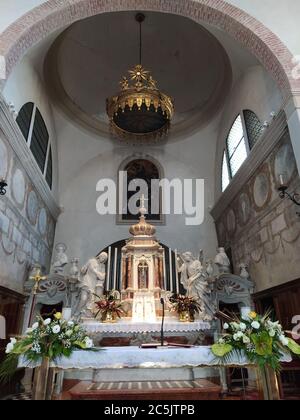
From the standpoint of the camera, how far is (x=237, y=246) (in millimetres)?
9148

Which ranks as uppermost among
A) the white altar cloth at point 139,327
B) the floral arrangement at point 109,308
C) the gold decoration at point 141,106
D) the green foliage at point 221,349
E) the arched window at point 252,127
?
the gold decoration at point 141,106

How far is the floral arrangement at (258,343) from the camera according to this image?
111 inches

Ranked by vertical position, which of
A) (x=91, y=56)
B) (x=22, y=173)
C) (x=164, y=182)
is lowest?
(x=22, y=173)

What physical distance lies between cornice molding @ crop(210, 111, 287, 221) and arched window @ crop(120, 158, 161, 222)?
2.55m

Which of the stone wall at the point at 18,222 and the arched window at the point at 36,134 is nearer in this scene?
the stone wall at the point at 18,222

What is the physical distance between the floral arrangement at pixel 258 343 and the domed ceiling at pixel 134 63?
29.5 feet

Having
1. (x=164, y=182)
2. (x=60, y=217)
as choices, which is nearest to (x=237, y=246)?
(x=164, y=182)

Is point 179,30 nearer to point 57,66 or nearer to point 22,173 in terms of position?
point 57,66

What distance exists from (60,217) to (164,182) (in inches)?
170

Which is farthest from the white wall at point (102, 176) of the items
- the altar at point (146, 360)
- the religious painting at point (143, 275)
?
the altar at point (146, 360)

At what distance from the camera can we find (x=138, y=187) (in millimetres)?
12188

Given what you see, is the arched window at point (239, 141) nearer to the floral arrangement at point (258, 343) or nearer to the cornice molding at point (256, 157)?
the cornice molding at point (256, 157)

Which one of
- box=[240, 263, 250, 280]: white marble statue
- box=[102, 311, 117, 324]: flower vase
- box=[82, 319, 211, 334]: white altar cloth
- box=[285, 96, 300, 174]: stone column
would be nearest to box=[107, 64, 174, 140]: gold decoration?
box=[285, 96, 300, 174]: stone column

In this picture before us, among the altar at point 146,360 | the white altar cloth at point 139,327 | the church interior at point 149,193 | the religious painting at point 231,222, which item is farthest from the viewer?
the religious painting at point 231,222
